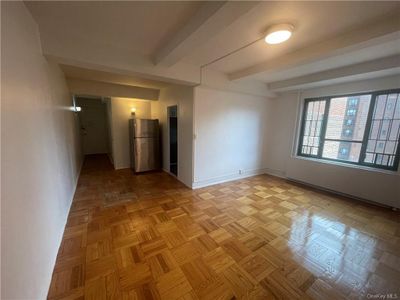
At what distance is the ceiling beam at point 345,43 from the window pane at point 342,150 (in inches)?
88.3

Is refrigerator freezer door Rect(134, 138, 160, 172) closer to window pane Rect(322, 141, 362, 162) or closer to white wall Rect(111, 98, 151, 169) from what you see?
white wall Rect(111, 98, 151, 169)

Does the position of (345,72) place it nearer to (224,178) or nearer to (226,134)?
(226,134)

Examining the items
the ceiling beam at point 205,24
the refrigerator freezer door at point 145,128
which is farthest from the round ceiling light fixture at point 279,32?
the refrigerator freezer door at point 145,128

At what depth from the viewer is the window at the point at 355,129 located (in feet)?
9.70

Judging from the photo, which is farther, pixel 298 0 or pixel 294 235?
pixel 294 235

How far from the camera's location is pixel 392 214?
2.71 meters

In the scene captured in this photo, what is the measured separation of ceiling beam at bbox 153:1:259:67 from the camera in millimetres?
1302

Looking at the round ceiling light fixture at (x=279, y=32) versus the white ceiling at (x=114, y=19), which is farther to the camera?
the round ceiling light fixture at (x=279, y=32)

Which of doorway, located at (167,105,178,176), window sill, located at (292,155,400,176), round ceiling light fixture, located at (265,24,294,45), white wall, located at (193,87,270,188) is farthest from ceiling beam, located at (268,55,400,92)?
doorway, located at (167,105,178,176)

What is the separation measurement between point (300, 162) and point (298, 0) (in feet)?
11.3

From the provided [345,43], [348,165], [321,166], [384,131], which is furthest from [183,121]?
[384,131]

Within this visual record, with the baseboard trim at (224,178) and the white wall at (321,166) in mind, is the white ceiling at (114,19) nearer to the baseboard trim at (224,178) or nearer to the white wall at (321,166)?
the baseboard trim at (224,178)

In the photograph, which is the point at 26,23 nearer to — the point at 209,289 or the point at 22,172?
the point at 22,172

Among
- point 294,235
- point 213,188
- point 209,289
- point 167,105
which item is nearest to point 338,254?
point 294,235
